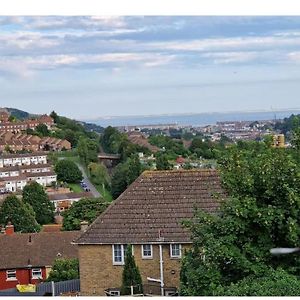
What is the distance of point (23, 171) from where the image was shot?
183 feet

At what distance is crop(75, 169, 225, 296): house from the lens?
9.05 m

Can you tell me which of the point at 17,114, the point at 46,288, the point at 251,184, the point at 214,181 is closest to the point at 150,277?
the point at 214,181

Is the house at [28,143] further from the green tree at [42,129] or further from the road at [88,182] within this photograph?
the road at [88,182]

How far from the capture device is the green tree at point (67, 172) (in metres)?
50.6

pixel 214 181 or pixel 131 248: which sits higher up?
pixel 214 181

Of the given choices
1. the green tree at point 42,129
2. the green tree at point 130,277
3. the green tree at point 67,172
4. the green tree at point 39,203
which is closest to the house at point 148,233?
the green tree at point 130,277

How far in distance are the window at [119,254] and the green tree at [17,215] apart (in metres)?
19.9

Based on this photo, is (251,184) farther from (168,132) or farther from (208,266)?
(168,132)

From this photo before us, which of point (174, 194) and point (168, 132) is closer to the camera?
point (174, 194)

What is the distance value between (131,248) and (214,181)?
4.43 feet

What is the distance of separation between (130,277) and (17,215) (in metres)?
22.4

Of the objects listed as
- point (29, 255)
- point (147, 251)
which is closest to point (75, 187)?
point (29, 255)

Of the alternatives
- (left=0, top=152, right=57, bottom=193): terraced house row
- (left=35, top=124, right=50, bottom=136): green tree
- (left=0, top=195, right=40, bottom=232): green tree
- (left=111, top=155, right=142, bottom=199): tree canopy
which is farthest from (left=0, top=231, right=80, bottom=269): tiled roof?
(left=35, top=124, right=50, bottom=136): green tree

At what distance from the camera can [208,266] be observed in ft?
20.3
